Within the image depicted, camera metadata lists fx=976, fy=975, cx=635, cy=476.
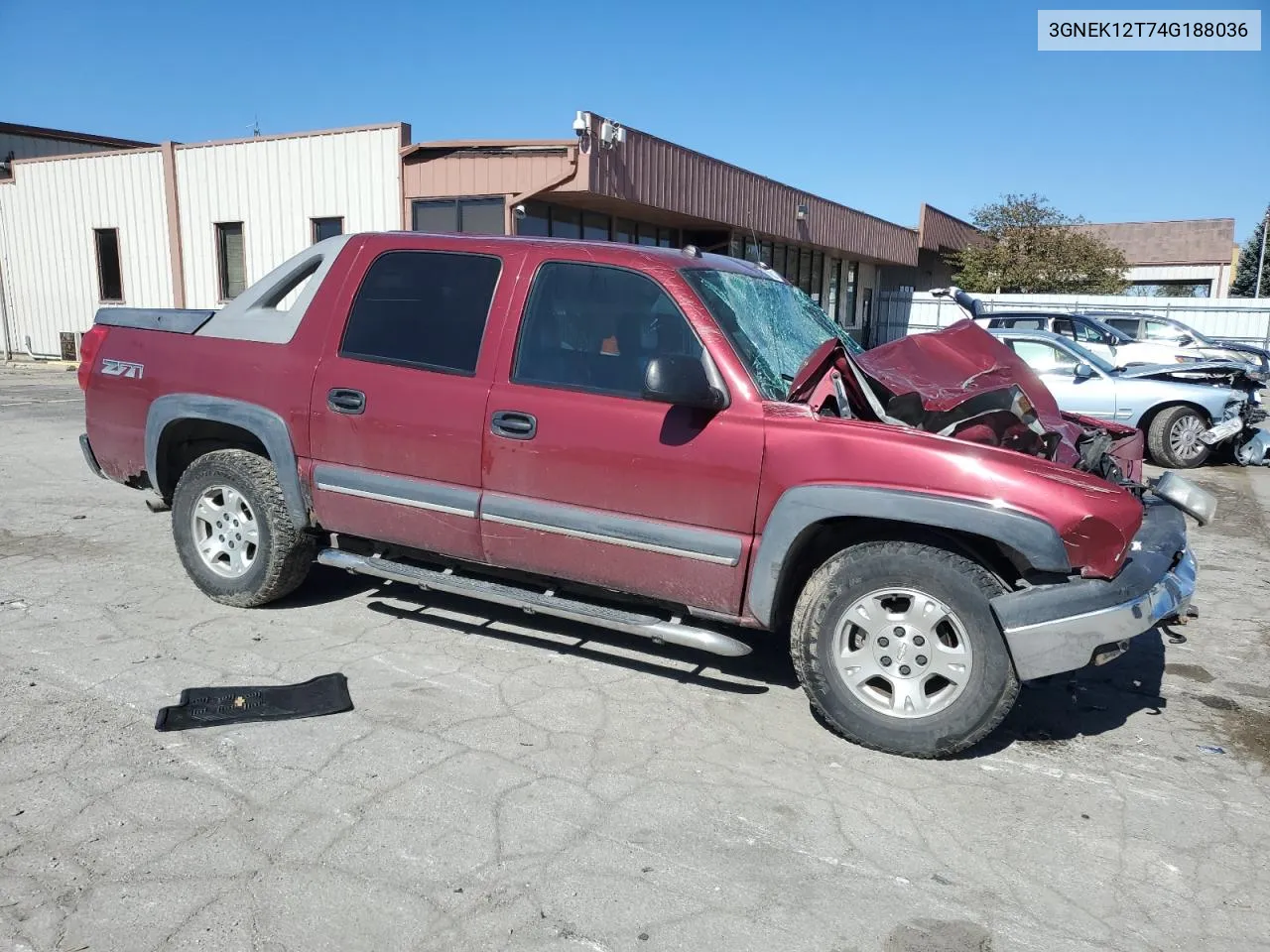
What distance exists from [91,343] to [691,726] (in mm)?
3982

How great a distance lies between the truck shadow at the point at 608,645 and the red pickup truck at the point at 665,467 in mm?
279

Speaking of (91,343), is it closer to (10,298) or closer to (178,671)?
(178,671)

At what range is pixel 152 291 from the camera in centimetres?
2023

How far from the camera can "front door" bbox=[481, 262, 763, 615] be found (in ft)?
12.5

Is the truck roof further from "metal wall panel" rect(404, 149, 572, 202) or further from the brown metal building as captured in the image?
"metal wall panel" rect(404, 149, 572, 202)

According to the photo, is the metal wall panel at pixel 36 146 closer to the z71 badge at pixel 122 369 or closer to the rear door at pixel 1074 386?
the z71 badge at pixel 122 369

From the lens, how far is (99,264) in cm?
2095

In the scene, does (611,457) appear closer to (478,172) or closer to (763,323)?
(763,323)

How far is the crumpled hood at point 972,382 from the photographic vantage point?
3.96 m

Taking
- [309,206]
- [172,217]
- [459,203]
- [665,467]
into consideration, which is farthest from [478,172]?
[665,467]

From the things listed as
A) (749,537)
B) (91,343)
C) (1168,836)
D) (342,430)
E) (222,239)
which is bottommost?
(1168,836)

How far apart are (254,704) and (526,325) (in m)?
1.93

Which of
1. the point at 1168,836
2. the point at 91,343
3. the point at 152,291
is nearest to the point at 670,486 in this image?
the point at 1168,836

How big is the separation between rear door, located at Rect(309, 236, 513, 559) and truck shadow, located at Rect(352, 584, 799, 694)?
25.0 inches
